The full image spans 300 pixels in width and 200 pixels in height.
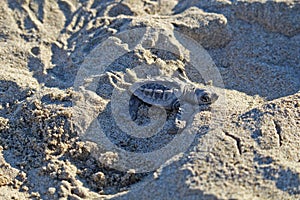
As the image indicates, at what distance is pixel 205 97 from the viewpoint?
3396 millimetres

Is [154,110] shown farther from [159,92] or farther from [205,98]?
[205,98]

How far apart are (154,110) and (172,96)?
0.66 feet

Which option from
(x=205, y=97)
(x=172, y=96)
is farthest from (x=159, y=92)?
(x=205, y=97)

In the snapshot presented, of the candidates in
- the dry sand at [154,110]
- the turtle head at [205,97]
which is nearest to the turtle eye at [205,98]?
the turtle head at [205,97]

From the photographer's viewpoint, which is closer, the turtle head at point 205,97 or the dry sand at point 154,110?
the dry sand at point 154,110

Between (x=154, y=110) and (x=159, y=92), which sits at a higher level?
(x=159, y=92)

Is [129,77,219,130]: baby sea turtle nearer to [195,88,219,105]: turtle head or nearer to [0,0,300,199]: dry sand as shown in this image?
[195,88,219,105]: turtle head

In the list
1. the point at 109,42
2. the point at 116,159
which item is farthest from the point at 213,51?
the point at 116,159

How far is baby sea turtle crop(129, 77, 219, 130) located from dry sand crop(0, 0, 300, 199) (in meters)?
0.12

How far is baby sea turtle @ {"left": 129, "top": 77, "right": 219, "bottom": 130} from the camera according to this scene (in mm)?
3396

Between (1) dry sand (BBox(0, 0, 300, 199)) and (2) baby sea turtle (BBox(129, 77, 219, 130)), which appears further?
(2) baby sea turtle (BBox(129, 77, 219, 130))

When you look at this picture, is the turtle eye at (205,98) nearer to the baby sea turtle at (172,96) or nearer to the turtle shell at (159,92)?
the baby sea turtle at (172,96)

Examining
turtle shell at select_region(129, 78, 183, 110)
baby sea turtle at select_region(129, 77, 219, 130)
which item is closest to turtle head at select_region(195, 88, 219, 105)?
baby sea turtle at select_region(129, 77, 219, 130)

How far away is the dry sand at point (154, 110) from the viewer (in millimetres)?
2742
